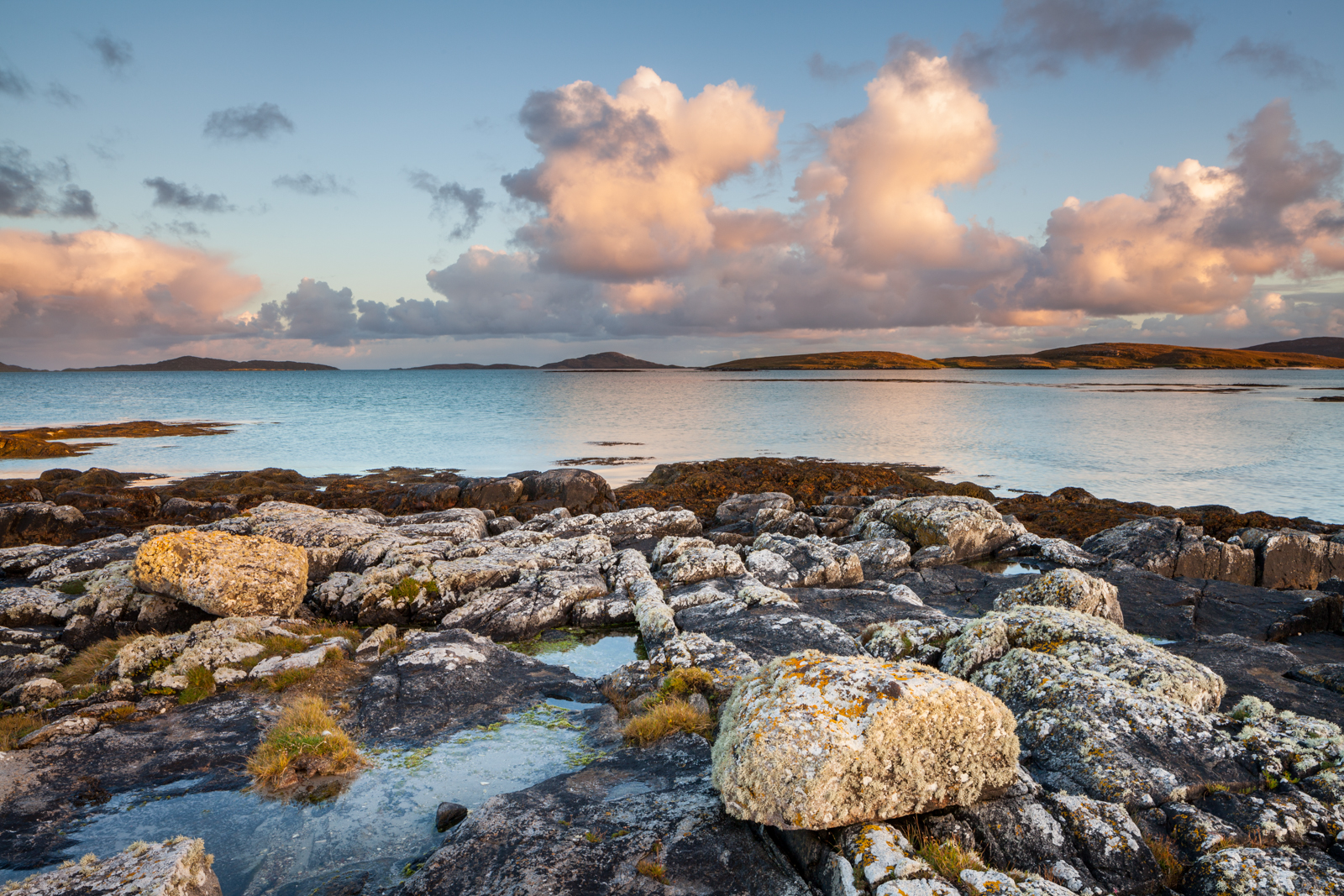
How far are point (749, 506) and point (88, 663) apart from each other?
21594 mm

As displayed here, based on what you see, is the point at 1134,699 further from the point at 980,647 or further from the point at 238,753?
the point at 238,753

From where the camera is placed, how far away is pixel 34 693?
34.4 ft

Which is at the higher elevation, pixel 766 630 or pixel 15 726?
pixel 15 726

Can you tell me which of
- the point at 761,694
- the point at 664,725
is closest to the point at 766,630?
the point at 664,725

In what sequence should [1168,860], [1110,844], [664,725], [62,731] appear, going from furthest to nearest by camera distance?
[62,731], [664,725], [1110,844], [1168,860]

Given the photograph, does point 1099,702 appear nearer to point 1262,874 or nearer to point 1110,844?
point 1110,844

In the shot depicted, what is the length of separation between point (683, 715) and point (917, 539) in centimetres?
1435

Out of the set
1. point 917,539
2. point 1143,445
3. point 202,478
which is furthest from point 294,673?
point 1143,445

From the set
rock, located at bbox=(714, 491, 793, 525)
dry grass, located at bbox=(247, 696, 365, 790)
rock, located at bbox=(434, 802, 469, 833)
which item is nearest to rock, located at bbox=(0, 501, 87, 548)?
dry grass, located at bbox=(247, 696, 365, 790)

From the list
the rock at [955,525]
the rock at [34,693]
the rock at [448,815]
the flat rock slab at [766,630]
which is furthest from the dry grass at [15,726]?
the rock at [955,525]

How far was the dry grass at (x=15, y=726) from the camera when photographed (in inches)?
347

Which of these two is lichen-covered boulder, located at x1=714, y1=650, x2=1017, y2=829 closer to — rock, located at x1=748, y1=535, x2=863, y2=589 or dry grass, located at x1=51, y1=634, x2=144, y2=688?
rock, located at x1=748, y1=535, x2=863, y2=589

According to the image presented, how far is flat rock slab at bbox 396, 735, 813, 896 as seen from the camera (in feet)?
19.0

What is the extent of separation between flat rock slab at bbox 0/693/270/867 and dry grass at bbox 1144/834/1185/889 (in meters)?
10.1
